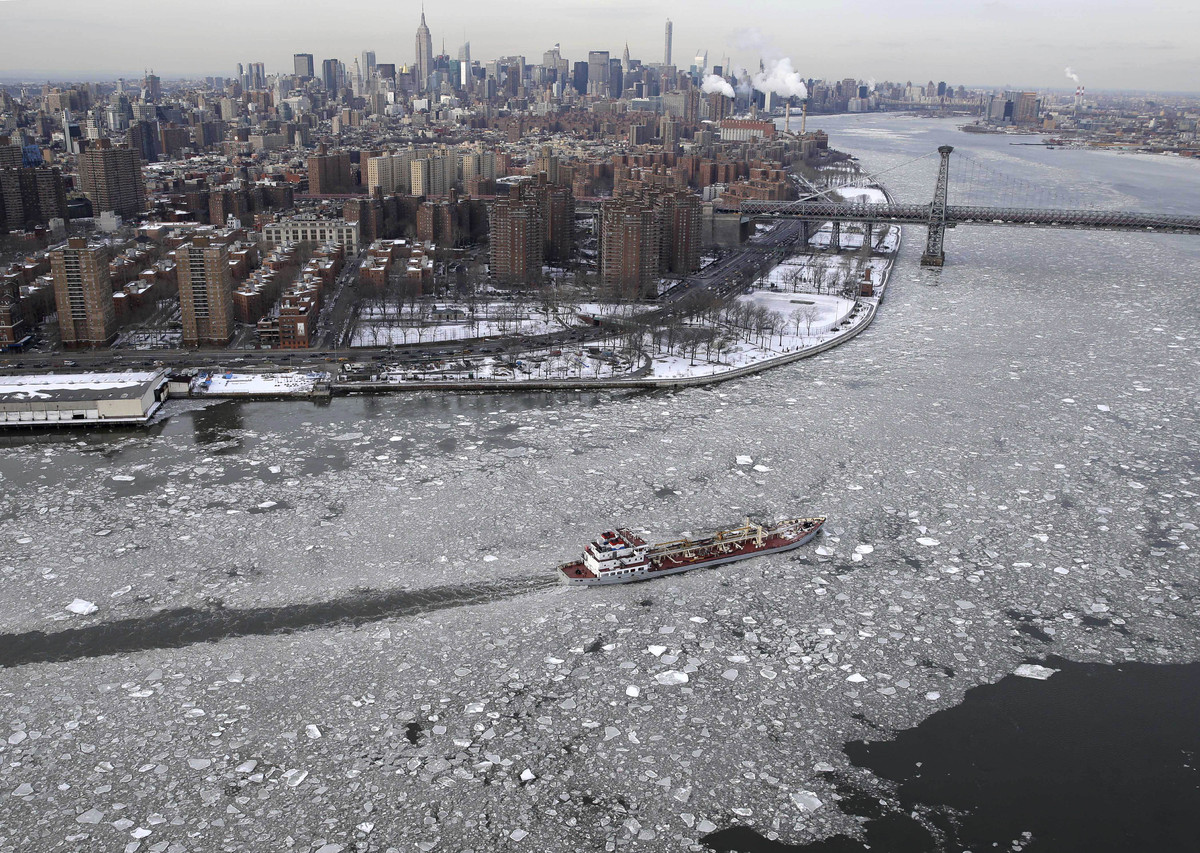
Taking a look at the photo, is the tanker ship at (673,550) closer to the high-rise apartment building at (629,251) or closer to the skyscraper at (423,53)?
the high-rise apartment building at (629,251)

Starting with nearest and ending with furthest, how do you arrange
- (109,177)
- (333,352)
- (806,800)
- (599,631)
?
(806,800), (599,631), (333,352), (109,177)

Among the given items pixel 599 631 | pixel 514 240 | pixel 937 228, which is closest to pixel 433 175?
pixel 514 240

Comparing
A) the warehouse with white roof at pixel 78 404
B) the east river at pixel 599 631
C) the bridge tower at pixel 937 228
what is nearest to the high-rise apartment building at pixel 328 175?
the bridge tower at pixel 937 228

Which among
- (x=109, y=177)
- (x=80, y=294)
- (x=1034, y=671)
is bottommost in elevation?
(x=1034, y=671)

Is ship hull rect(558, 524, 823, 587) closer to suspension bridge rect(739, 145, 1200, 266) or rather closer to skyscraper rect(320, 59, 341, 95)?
suspension bridge rect(739, 145, 1200, 266)

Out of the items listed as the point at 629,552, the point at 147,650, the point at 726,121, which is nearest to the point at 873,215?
the point at 629,552

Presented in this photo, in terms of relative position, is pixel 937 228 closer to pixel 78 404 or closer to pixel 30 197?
→ pixel 78 404

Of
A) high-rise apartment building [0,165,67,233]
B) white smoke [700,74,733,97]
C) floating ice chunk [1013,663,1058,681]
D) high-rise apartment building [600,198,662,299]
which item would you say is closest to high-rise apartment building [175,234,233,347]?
high-rise apartment building [600,198,662,299]
